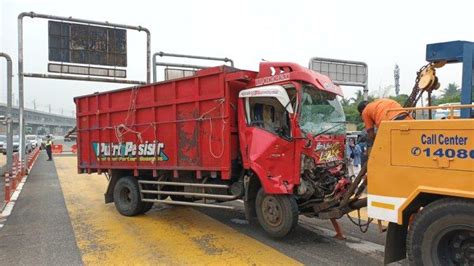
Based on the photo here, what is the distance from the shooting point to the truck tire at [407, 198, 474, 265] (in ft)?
12.5

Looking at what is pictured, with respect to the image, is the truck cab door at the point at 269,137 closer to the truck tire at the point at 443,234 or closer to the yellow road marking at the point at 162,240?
the yellow road marking at the point at 162,240

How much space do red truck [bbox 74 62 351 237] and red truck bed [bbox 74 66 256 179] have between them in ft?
0.06

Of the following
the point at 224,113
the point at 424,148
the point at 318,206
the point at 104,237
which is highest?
the point at 224,113

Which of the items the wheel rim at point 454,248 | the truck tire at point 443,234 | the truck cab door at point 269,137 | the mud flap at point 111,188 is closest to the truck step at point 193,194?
the truck cab door at point 269,137

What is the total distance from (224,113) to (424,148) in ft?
11.9

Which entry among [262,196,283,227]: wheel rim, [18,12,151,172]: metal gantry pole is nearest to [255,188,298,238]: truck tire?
[262,196,283,227]: wheel rim

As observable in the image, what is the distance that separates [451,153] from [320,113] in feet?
10.0

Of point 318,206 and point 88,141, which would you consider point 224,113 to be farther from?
point 88,141

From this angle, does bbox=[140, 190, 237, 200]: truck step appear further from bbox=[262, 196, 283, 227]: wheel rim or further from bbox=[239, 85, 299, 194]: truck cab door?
bbox=[239, 85, 299, 194]: truck cab door

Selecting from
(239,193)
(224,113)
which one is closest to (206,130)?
(224,113)

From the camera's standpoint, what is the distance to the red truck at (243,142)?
21.2 ft

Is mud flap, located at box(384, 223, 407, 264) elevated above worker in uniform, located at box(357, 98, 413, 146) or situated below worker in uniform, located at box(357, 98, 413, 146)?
below

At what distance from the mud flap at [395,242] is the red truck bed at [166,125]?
10.3ft

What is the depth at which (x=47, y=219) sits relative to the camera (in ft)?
28.1
